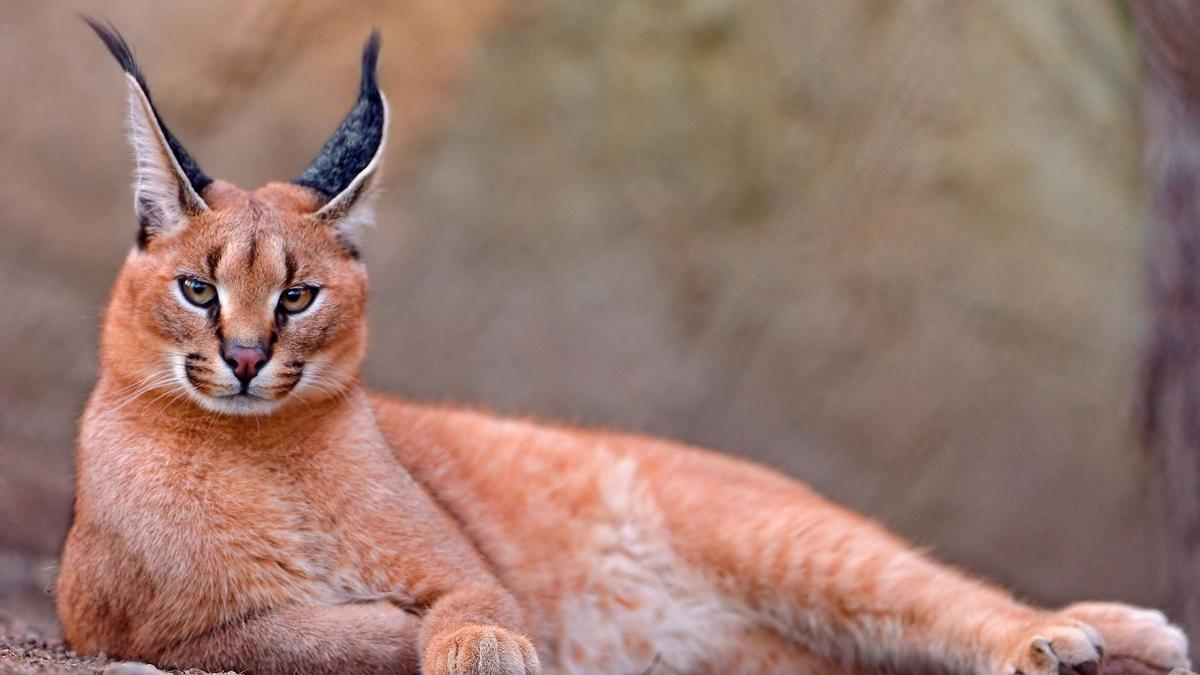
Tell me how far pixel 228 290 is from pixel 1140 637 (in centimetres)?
341

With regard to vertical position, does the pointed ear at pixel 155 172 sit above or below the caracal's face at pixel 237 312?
above

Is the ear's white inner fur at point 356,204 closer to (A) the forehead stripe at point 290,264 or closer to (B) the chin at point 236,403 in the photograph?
(A) the forehead stripe at point 290,264

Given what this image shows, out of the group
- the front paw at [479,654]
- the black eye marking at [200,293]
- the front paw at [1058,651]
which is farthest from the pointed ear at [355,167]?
the front paw at [1058,651]

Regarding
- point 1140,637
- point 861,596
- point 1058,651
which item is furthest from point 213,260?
point 1140,637

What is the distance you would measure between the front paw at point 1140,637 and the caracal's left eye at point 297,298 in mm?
2880

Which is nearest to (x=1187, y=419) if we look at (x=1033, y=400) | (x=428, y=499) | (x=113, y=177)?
(x=1033, y=400)

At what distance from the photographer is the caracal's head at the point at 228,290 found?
375 cm

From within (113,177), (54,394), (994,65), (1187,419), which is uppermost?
(994,65)

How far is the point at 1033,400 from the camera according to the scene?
7352 millimetres

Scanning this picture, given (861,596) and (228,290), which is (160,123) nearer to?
(228,290)

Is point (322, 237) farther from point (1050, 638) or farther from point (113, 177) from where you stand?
point (113, 177)

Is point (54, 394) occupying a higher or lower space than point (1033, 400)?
lower

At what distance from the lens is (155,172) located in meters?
3.89

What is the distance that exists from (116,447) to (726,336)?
4267 mm
